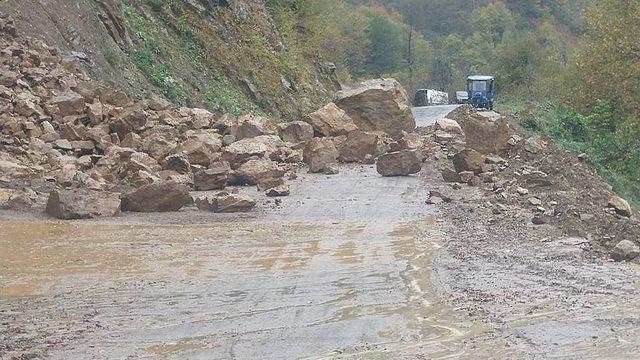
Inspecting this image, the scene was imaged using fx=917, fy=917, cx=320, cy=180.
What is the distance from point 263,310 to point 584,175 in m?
12.1

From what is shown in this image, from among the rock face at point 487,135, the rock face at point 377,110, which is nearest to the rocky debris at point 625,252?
the rock face at point 487,135

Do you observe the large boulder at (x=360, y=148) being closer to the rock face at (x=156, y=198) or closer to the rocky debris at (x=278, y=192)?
the rocky debris at (x=278, y=192)

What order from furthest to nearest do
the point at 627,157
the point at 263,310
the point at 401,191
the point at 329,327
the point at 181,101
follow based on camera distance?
the point at 627,157, the point at 181,101, the point at 401,191, the point at 263,310, the point at 329,327

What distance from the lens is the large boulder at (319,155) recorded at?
2102cm

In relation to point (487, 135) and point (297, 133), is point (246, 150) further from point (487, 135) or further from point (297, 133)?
point (487, 135)

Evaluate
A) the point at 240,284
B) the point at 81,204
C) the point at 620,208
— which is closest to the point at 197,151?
the point at 81,204

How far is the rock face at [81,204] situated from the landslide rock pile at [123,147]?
0.02 metres

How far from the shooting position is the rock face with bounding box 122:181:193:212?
1534 centimetres

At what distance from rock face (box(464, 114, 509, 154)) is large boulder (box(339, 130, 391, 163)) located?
2484 mm

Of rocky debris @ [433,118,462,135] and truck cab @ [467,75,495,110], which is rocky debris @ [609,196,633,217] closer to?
rocky debris @ [433,118,462,135]

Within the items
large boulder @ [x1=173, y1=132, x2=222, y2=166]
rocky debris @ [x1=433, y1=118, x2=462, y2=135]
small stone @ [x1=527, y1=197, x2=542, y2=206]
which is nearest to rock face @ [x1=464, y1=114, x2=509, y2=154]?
rocky debris @ [x1=433, y1=118, x2=462, y2=135]

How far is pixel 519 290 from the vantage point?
905 cm

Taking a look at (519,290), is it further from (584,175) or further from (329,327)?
(584,175)

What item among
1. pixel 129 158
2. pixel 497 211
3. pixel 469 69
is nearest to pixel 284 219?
pixel 497 211
